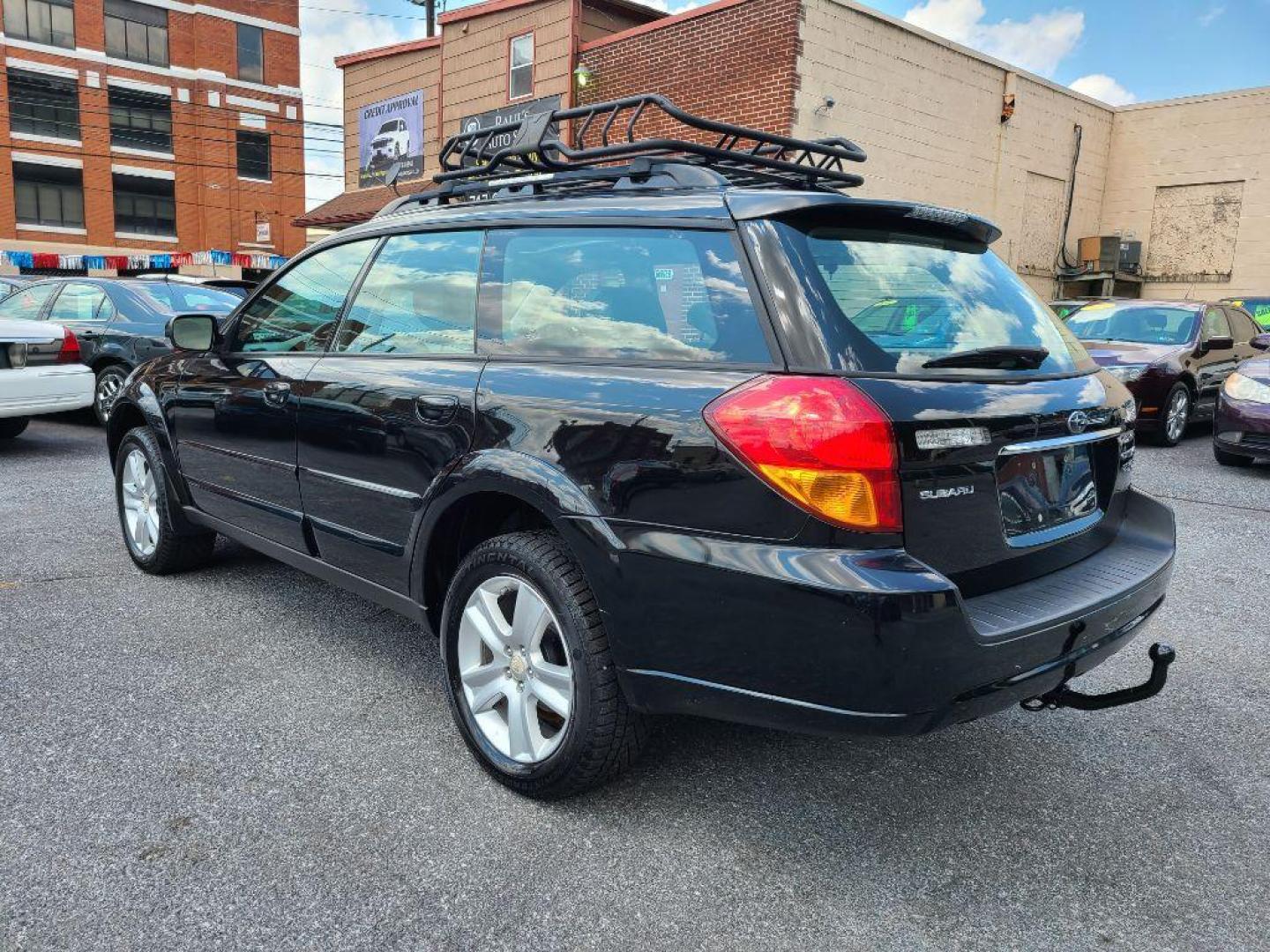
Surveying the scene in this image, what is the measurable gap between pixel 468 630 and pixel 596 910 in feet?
3.05

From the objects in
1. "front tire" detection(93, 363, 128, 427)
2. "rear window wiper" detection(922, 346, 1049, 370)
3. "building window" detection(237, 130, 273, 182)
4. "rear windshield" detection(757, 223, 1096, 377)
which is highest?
"building window" detection(237, 130, 273, 182)

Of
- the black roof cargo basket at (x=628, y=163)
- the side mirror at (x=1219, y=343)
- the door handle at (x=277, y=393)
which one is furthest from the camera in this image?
the side mirror at (x=1219, y=343)

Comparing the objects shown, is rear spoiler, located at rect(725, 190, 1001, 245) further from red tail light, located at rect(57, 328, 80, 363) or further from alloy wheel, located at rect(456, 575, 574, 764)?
A: red tail light, located at rect(57, 328, 80, 363)

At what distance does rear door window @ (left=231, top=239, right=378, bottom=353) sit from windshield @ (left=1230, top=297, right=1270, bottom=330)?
42.7 feet

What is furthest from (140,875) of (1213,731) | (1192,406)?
(1192,406)

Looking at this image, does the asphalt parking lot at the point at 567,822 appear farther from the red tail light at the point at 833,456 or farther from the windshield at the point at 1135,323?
the windshield at the point at 1135,323

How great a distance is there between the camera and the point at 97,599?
14.0 ft

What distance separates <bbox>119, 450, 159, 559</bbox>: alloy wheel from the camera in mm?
4613

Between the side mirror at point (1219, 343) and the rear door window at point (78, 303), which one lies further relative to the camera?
the side mirror at point (1219, 343)

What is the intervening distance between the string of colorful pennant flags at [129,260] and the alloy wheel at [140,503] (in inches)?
1285

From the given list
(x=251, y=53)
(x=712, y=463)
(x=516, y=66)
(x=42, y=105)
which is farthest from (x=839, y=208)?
(x=251, y=53)

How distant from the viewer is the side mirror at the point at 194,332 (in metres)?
4.14

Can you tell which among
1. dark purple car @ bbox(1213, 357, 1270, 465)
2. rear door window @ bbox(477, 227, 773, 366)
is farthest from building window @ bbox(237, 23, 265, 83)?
rear door window @ bbox(477, 227, 773, 366)

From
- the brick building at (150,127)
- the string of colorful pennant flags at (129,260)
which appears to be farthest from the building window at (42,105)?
the string of colorful pennant flags at (129,260)
